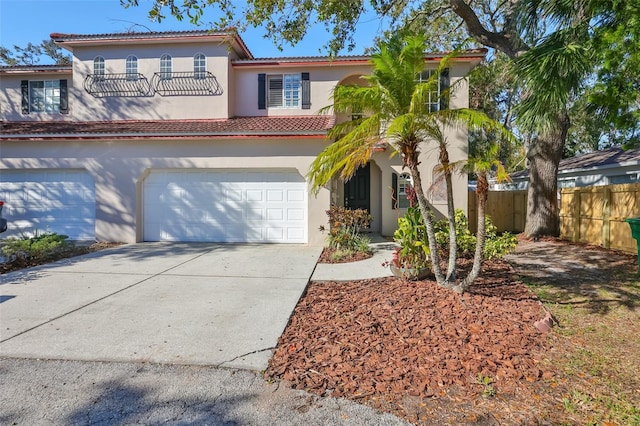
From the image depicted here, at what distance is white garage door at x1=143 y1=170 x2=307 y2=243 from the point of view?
1141 cm

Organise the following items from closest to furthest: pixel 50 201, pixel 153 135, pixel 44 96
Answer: pixel 153 135 → pixel 50 201 → pixel 44 96

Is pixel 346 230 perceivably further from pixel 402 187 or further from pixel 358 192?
pixel 358 192

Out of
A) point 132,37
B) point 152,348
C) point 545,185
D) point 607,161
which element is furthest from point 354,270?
point 607,161

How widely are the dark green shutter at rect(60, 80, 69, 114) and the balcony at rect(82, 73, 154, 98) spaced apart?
1.56 metres

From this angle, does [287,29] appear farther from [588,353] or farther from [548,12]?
[588,353]

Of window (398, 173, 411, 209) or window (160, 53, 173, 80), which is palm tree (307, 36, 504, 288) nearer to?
window (398, 173, 411, 209)

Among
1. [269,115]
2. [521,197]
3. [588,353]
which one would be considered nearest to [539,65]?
[588,353]

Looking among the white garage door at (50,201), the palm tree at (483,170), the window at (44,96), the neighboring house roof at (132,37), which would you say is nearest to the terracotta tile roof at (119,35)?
the neighboring house roof at (132,37)

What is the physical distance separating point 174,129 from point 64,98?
19.7 ft

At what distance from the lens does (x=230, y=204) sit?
11500 mm

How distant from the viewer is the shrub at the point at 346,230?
9703 mm

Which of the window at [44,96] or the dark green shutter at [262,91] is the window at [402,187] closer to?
the dark green shutter at [262,91]

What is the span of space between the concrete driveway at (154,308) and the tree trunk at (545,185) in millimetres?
8450

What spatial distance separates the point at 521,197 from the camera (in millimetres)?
15750
